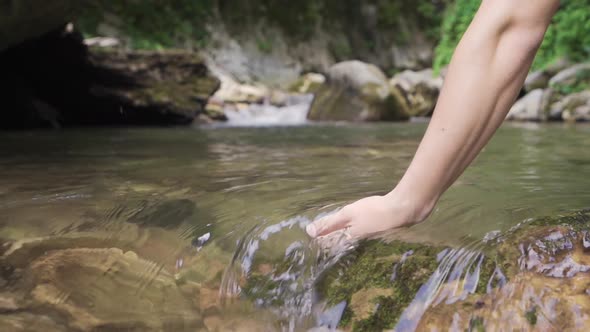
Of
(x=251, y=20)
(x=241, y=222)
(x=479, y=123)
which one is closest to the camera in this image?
(x=479, y=123)

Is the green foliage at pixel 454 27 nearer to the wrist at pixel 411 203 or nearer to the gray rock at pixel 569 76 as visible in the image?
the gray rock at pixel 569 76

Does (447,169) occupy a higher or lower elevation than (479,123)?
lower

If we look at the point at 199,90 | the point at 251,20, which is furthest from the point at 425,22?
the point at 199,90

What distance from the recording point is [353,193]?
1789 millimetres

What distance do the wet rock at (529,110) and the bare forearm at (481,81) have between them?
322 inches

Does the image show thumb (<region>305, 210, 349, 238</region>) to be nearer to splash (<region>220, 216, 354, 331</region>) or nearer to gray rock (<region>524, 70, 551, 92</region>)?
splash (<region>220, 216, 354, 331</region>)

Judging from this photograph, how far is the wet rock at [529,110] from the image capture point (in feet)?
27.6

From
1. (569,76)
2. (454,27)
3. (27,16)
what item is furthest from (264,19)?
(27,16)

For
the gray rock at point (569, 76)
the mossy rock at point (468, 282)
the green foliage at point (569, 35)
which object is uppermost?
the green foliage at point (569, 35)

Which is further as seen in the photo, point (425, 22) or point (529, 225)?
point (425, 22)

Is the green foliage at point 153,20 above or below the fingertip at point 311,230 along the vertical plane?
above

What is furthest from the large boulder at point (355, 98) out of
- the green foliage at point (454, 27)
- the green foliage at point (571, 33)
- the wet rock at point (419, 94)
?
the green foliage at point (454, 27)

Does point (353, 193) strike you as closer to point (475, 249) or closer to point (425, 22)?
point (475, 249)

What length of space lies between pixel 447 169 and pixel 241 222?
64cm
